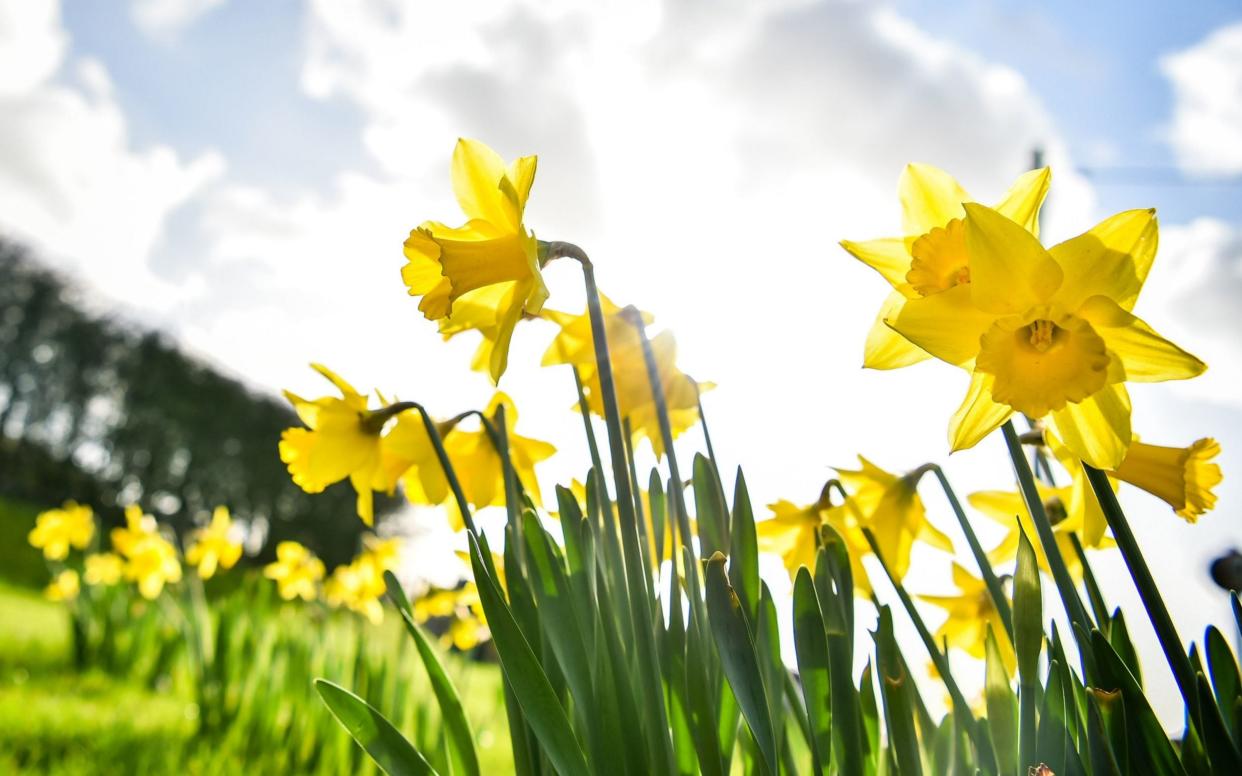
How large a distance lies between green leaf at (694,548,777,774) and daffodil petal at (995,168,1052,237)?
482 millimetres

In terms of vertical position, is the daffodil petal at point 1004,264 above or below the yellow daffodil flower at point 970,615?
above

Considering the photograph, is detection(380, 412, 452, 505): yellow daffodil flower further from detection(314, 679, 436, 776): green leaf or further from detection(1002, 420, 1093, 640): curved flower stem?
detection(1002, 420, 1093, 640): curved flower stem

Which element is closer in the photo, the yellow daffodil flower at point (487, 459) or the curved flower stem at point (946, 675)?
the curved flower stem at point (946, 675)

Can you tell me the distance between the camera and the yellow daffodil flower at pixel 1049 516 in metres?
0.93

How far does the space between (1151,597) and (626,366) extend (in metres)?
0.63

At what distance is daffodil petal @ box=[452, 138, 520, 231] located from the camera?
0.92 m

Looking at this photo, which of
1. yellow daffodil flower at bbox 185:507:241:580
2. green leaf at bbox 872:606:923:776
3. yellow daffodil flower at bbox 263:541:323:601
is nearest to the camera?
green leaf at bbox 872:606:923:776

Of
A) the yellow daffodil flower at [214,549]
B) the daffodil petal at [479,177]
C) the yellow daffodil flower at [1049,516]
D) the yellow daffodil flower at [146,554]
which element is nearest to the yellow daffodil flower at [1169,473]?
the yellow daffodil flower at [1049,516]

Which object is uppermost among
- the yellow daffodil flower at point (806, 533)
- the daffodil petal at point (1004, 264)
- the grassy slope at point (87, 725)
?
the daffodil petal at point (1004, 264)

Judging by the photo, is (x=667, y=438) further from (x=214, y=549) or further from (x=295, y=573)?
(x=214, y=549)

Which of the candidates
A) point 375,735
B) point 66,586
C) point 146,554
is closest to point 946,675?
point 375,735

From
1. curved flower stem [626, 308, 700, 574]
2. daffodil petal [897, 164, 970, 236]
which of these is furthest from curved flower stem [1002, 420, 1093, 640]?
curved flower stem [626, 308, 700, 574]

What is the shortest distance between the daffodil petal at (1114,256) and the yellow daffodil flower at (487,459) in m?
0.74

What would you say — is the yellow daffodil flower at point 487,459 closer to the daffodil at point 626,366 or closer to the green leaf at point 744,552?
the daffodil at point 626,366
